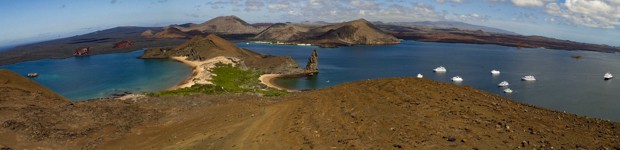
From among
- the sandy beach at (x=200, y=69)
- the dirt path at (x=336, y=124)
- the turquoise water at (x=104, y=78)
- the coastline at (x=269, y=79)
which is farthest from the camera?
the coastline at (x=269, y=79)

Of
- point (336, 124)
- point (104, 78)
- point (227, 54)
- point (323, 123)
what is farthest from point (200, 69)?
point (336, 124)

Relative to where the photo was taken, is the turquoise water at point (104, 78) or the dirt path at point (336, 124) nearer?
the dirt path at point (336, 124)

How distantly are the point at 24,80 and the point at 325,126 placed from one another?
26105 millimetres

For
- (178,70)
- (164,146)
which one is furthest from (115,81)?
(164,146)

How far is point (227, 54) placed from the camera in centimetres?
10231

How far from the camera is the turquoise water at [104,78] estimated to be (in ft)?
215

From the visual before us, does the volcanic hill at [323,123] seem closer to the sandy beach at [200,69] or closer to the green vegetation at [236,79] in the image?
the green vegetation at [236,79]

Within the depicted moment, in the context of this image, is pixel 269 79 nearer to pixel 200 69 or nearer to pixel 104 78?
pixel 200 69

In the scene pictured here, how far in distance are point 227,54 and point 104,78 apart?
30.2 metres

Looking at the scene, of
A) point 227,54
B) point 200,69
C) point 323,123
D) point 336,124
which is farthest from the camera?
point 227,54

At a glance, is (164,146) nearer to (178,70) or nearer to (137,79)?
(137,79)

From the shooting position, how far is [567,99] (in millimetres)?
63188

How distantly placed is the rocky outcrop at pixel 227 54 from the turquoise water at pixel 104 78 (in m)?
8.99

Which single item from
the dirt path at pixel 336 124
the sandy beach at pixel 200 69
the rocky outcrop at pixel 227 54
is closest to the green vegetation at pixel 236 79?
the sandy beach at pixel 200 69
